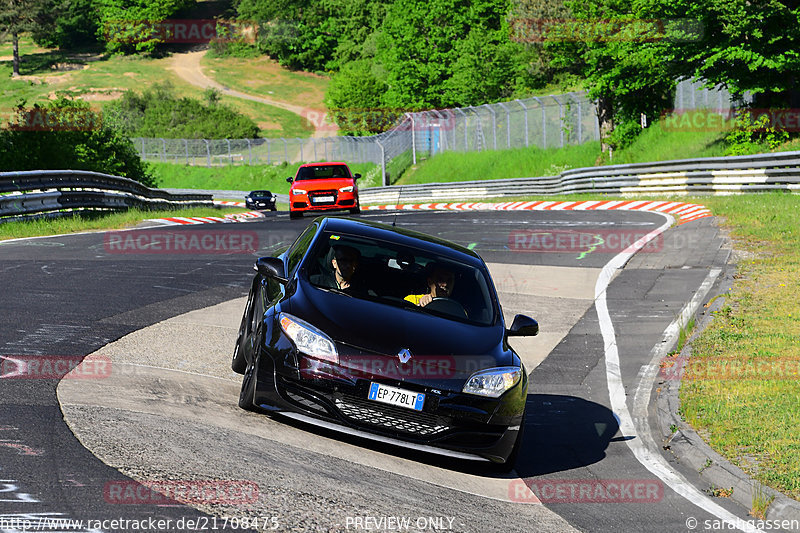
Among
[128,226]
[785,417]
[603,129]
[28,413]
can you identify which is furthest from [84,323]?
[603,129]

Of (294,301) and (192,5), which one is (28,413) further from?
(192,5)

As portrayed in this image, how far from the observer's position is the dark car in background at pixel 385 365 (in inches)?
255

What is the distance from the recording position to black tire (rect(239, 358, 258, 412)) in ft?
22.7

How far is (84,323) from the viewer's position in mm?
9945

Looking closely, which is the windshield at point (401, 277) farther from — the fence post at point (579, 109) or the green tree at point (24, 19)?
the green tree at point (24, 19)

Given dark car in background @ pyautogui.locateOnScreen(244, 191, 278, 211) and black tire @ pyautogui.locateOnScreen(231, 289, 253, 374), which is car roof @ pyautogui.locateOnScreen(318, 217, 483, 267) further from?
dark car in background @ pyautogui.locateOnScreen(244, 191, 278, 211)

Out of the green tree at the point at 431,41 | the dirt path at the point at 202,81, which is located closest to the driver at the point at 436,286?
the green tree at the point at 431,41

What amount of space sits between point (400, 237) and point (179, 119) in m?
102

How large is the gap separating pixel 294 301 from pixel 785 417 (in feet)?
13.3

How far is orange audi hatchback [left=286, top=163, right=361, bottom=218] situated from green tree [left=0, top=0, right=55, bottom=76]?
351 ft

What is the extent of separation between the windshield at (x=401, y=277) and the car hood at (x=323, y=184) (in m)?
20.8
